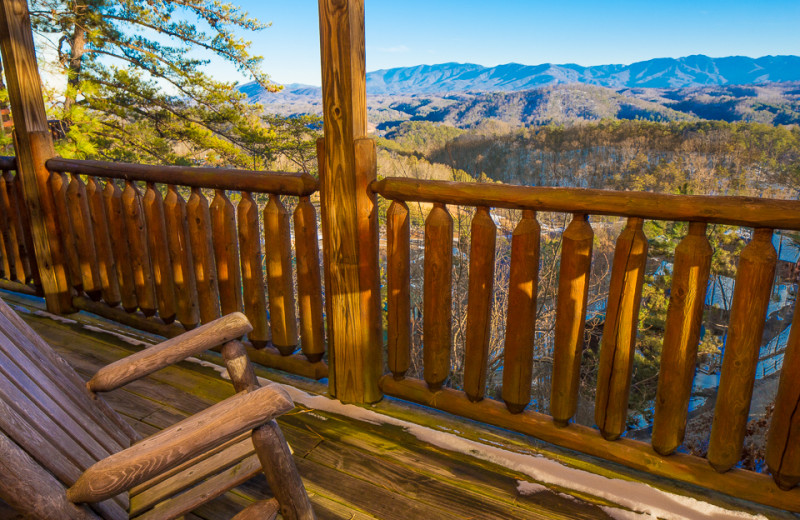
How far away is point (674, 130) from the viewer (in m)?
22.7

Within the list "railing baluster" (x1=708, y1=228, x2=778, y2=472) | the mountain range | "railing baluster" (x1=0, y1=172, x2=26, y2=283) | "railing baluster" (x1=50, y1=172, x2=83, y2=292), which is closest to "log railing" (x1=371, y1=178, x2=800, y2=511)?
"railing baluster" (x1=708, y1=228, x2=778, y2=472)

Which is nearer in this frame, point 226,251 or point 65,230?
point 226,251

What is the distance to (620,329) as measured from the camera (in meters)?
1.38

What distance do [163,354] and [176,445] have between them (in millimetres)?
352

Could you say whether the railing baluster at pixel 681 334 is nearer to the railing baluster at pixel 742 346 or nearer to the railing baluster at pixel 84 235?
the railing baluster at pixel 742 346

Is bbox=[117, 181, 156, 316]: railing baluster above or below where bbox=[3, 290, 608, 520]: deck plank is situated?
above

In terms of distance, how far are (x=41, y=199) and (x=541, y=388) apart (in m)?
13.6

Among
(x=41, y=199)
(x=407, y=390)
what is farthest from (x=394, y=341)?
(x=41, y=199)

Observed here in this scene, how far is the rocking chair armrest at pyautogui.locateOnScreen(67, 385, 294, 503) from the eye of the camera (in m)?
0.72

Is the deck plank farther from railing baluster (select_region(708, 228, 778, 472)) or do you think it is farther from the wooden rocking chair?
railing baluster (select_region(708, 228, 778, 472))

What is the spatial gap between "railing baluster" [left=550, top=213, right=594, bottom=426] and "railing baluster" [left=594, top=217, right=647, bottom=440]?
3.0 inches

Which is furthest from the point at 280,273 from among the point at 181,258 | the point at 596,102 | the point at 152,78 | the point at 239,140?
the point at 596,102

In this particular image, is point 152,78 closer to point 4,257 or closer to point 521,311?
point 4,257

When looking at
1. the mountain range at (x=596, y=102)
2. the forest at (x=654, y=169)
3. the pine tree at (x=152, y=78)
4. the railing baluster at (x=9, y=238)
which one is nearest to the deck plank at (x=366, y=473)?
the railing baluster at (x=9, y=238)
